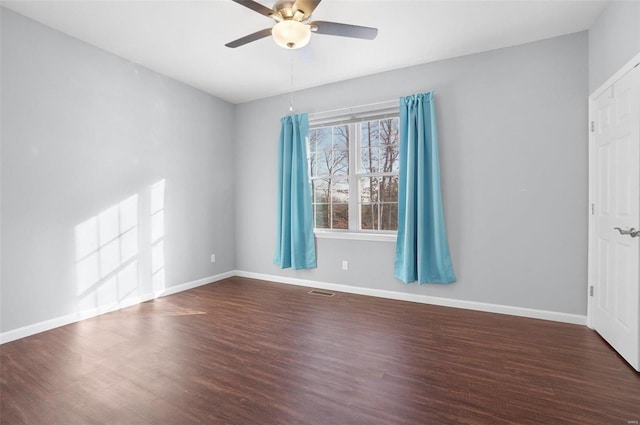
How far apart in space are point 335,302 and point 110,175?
9.56ft

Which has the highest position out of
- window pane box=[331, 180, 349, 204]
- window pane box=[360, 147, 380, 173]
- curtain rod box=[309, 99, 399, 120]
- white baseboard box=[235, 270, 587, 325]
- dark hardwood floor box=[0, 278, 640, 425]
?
curtain rod box=[309, 99, 399, 120]

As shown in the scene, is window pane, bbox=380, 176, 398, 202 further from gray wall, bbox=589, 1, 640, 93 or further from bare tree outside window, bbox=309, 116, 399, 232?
gray wall, bbox=589, 1, 640, 93

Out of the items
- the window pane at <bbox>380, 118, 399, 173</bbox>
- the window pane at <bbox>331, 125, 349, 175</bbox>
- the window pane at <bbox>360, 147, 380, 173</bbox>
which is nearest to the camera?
the window pane at <bbox>380, 118, 399, 173</bbox>

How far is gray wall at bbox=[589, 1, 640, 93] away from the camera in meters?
2.12

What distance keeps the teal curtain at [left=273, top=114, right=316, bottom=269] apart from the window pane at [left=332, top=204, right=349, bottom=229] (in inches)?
13.3

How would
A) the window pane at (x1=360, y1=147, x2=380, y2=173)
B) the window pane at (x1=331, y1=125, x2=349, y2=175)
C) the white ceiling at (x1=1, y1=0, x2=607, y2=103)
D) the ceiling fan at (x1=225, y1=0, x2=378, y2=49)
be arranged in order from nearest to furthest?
1. the ceiling fan at (x1=225, y1=0, x2=378, y2=49)
2. the white ceiling at (x1=1, y1=0, x2=607, y2=103)
3. the window pane at (x1=360, y1=147, x2=380, y2=173)
4. the window pane at (x1=331, y1=125, x2=349, y2=175)

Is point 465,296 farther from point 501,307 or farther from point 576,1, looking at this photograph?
point 576,1

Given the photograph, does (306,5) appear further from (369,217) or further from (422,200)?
(369,217)

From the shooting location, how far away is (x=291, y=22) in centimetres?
208

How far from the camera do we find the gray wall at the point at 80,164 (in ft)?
8.50

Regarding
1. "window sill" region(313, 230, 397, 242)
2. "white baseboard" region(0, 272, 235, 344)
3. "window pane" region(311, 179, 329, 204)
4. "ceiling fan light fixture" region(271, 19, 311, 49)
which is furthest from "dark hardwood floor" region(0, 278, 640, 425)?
"ceiling fan light fixture" region(271, 19, 311, 49)

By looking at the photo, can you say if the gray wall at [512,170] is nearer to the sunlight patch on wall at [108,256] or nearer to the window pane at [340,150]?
the window pane at [340,150]

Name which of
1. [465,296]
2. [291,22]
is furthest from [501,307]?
[291,22]

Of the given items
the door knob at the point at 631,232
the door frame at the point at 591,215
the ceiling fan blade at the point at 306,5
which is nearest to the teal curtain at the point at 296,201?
the ceiling fan blade at the point at 306,5
